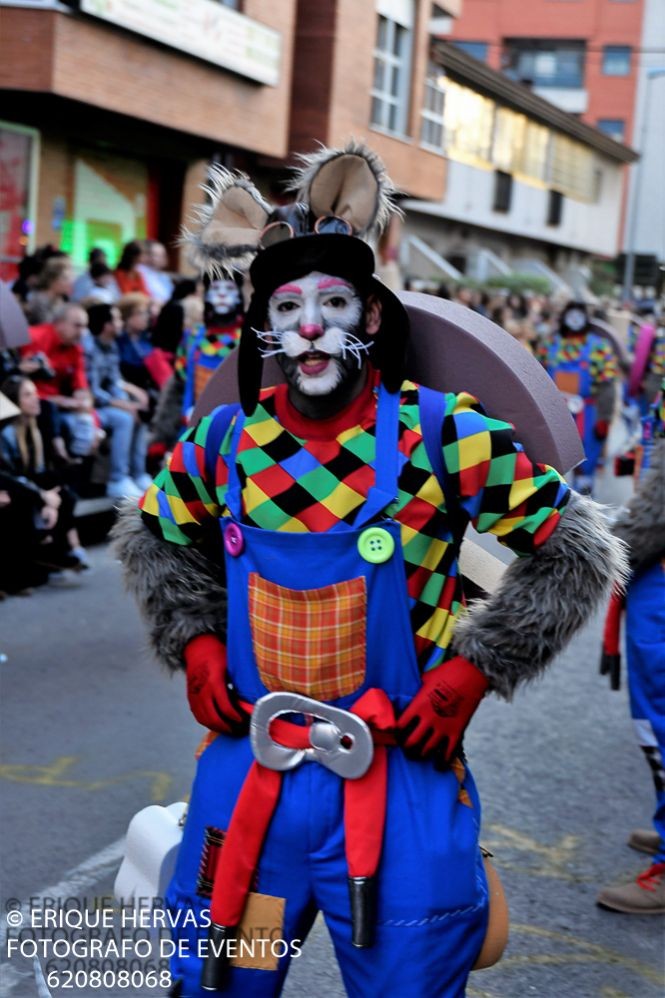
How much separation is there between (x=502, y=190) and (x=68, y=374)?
30.8 metres

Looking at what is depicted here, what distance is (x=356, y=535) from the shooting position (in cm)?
Answer: 262

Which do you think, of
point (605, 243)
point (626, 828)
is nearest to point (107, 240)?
point (626, 828)

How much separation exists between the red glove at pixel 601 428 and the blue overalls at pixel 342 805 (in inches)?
404

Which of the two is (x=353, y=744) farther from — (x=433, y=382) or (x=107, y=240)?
(x=107, y=240)

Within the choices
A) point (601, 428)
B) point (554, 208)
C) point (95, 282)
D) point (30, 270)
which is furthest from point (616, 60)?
point (30, 270)

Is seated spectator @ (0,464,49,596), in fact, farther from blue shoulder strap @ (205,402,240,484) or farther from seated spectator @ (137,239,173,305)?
seated spectator @ (137,239,173,305)

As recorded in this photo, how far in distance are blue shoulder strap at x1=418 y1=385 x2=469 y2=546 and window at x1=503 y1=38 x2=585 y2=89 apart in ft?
183

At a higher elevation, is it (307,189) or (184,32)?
(184,32)

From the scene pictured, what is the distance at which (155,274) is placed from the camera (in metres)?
13.9

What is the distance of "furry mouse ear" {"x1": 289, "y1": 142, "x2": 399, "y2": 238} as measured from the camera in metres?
3.00

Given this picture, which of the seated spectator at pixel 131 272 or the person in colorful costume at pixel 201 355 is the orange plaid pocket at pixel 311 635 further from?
the seated spectator at pixel 131 272

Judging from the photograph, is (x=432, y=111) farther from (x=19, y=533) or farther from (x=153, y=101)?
(x=19, y=533)

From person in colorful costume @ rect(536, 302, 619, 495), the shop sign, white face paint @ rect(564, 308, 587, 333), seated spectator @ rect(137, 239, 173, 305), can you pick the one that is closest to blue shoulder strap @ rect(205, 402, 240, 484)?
person in colorful costume @ rect(536, 302, 619, 495)

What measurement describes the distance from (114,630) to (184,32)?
35.9ft
